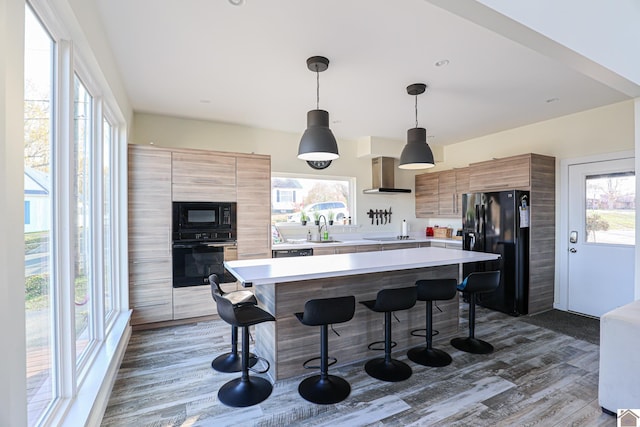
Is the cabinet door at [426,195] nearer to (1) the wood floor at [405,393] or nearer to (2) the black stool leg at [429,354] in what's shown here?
(1) the wood floor at [405,393]

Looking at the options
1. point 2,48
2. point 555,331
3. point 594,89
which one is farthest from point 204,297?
point 594,89

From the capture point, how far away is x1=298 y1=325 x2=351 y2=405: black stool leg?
2266mm

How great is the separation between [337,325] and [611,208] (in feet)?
12.4

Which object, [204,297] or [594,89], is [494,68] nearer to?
[594,89]

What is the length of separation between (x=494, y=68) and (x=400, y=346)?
9.11 ft

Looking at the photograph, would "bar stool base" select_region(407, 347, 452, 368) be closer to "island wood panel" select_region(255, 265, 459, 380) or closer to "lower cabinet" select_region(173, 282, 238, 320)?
"island wood panel" select_region(255, 265, 459, 380)

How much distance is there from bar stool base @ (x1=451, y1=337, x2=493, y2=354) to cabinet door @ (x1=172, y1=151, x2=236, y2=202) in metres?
3.10

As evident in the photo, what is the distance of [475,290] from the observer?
293cm

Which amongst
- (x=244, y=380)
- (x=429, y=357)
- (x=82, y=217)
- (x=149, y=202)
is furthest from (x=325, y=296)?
(x=149, y=202)

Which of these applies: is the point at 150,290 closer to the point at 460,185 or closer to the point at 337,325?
the point at 337,325

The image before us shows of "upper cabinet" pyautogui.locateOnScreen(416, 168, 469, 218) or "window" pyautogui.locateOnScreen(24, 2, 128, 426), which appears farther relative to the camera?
"upper cabinet" pyautogui.locateOnScreen(416, 168, 469, 218)

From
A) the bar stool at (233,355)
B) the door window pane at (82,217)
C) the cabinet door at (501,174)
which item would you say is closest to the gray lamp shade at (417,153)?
the cabinet door at (501,174)

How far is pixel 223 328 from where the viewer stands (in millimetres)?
3719

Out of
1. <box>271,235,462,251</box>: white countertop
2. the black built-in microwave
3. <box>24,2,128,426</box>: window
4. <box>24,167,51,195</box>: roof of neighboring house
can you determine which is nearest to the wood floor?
<box>24,2,128,426</box>: window
